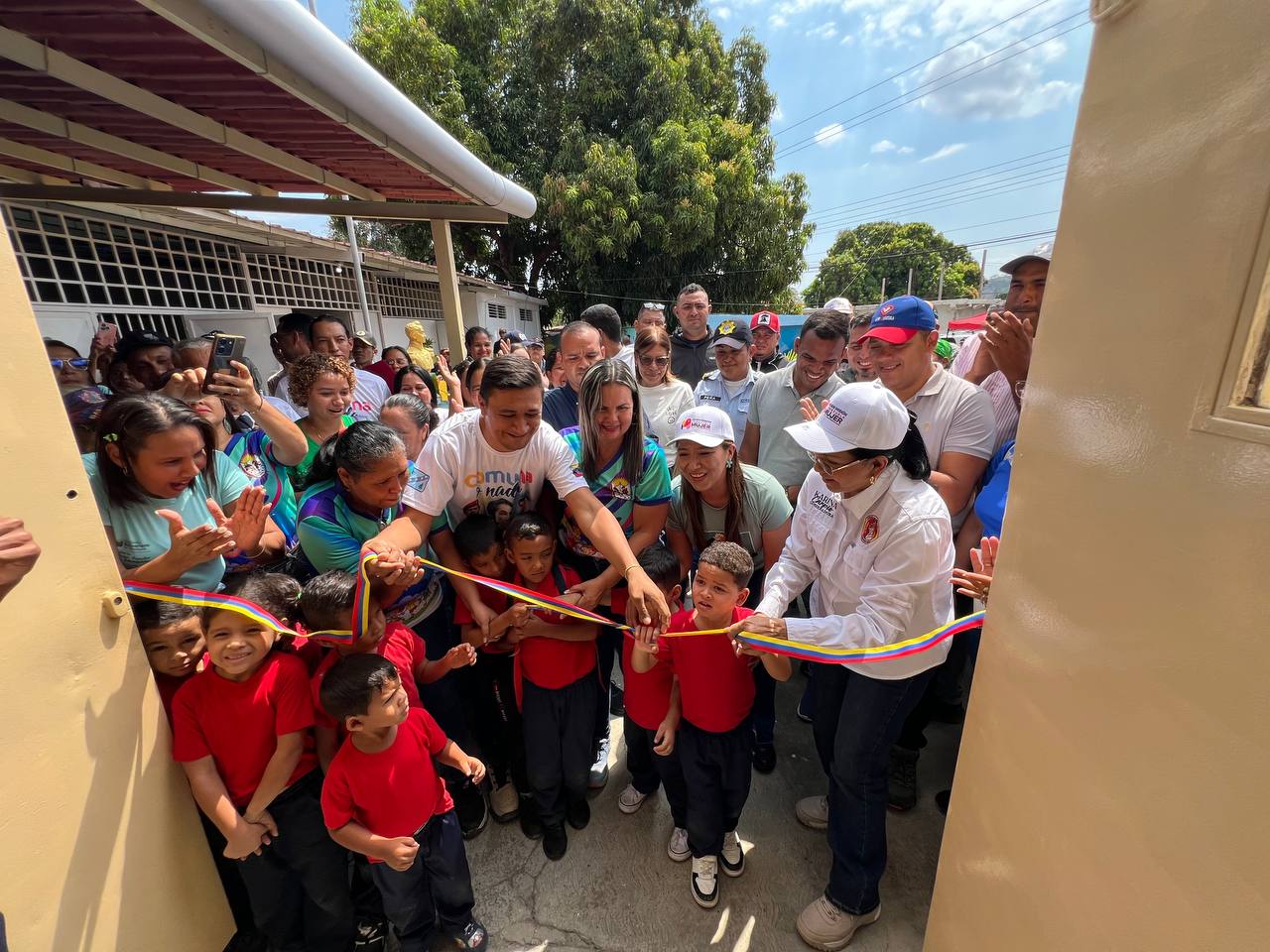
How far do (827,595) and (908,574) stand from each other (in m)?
0.43

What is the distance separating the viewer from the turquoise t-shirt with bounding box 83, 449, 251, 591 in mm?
1925

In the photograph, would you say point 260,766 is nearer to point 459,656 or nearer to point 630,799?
point 459,656

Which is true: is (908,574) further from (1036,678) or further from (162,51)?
(162,51)

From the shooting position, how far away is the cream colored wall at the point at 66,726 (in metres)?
1.38

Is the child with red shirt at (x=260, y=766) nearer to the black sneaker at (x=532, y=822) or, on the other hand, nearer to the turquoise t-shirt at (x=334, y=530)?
the turquoise t-shirt at (x=334, y=530)

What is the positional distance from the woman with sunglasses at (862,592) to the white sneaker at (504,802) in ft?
4.62

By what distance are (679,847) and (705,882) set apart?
0.72 ft

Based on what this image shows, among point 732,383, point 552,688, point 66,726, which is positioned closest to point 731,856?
point 552,688

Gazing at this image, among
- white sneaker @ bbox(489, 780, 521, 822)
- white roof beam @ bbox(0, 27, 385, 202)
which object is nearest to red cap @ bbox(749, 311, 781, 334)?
white roof beam @ bbox(0, 27, 385, 202)

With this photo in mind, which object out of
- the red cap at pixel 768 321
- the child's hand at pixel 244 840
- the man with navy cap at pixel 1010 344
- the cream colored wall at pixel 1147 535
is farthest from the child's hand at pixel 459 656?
the red cap at pixel 768 321

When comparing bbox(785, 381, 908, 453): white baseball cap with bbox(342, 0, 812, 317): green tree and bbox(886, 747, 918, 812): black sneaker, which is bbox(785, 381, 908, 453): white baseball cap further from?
bbox(342, 0, 812, 317): green tree

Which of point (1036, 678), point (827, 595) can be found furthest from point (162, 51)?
point (1036, 678)

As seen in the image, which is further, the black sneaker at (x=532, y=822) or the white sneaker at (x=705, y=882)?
the black sneaker at (x=532, y=822)

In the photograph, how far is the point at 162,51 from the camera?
2.57 metres
